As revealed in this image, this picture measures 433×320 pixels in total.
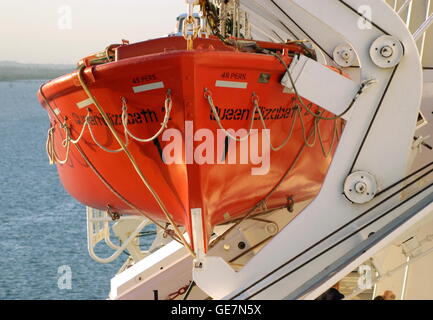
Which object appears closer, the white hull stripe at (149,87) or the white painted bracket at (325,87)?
the white painted bracket at (325,87)

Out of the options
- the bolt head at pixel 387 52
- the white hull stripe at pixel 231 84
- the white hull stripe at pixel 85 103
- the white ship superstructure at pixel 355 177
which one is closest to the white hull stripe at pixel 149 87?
the white hull stripe at pixel 231 84

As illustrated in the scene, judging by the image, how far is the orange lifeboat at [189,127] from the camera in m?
4.50

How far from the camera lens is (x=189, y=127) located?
Result: 4.54m

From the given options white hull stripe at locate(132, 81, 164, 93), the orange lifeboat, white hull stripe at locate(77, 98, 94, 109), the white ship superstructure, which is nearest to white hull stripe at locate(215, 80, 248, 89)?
the orange lifeboat

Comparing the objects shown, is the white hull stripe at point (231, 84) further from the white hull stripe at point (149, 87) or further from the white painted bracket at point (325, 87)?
the white painted bracket at point (325, 87)

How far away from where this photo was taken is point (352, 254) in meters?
3.91

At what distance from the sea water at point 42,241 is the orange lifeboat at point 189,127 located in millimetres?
2354

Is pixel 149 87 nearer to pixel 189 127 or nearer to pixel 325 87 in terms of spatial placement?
pixel 189 127

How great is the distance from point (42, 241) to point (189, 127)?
2445 centimetres

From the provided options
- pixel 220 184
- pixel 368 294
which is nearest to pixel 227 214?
pixel 220 184

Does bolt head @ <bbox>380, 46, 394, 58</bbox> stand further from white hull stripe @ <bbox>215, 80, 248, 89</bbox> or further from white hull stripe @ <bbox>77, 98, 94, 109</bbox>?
white hull stripe @ <bbox>77, 98, 94, 109</bbox>
